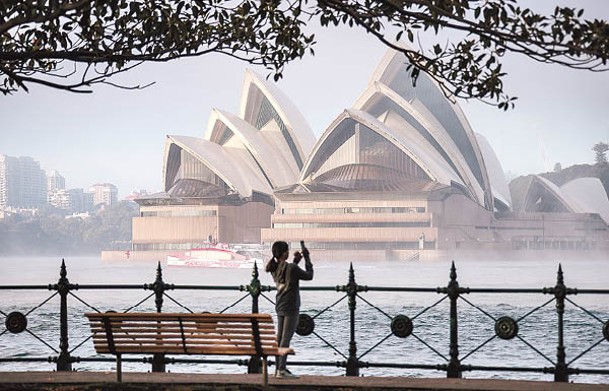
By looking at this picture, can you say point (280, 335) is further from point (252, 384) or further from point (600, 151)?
point (600, 151)

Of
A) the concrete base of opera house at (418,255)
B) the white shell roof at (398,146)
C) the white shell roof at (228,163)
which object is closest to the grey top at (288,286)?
the white shell roof at (398,146)

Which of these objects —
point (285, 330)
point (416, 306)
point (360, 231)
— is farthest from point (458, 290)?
point (360, 231)

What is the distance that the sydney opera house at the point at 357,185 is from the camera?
315 ft

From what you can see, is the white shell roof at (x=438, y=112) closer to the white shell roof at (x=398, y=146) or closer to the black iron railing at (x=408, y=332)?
the white shell roof at (x=398, y=146)

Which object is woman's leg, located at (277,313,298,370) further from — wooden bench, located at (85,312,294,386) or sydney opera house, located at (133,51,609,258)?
sydney opera house, located at (133,51,609,258)

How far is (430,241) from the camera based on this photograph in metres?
95.1

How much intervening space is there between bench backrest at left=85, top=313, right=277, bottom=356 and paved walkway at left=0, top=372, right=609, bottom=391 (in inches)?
21.2

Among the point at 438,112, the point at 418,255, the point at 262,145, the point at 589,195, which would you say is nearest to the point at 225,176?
the point at 262,145

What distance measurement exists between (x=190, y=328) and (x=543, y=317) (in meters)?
42.9

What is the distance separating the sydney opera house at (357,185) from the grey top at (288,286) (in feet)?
279

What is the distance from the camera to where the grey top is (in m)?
9.53

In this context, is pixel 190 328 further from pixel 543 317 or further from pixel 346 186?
pixel 346 186

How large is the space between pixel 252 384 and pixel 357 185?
9021 cm

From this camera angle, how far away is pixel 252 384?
957cm
